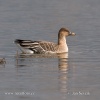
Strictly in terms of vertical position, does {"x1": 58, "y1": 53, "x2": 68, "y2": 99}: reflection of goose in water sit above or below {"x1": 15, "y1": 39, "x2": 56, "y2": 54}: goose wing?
below

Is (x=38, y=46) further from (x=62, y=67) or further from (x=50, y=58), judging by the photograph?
(x=62, y=67)

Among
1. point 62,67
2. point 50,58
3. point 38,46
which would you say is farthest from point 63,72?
point 38,46

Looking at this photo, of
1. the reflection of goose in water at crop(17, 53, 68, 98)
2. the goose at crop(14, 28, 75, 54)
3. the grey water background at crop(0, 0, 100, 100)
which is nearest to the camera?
the grey water background at crop(0, 0, 100, 100)

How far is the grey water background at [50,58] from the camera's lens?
48.4ft

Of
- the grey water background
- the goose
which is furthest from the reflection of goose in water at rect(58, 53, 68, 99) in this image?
the goose

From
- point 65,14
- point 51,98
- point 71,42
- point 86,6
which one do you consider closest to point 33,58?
point 71,42

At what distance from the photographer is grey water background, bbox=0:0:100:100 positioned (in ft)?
48.4

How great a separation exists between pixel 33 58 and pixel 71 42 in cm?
401

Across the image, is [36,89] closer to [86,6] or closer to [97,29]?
[97,29]

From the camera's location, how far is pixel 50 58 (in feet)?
65.1

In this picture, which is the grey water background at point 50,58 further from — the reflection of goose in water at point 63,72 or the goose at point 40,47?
the goose at point 40,47

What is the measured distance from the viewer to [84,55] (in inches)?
796

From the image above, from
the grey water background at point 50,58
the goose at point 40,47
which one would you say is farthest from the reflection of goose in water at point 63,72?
the goose at point 40,47

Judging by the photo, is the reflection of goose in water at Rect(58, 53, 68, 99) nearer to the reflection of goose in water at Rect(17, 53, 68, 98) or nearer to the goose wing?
the reflection of goose in water at Rect(17, 53, 68, 98)
